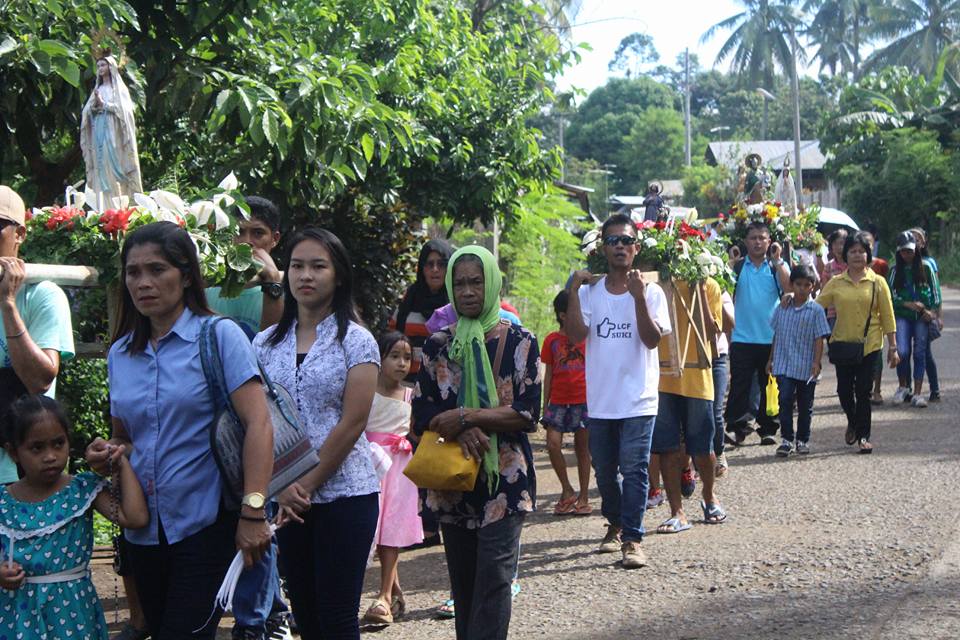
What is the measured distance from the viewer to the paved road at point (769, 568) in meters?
6.31

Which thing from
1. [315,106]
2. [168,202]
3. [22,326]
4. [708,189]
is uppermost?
[708,189]

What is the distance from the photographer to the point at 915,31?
65.1 metres

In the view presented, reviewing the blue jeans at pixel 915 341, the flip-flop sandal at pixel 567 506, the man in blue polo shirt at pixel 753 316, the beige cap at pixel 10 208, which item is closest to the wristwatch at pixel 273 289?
the beige cap at pixel 10 208

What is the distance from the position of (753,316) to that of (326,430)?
25.6ft

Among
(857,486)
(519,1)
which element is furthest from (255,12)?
(519,1)

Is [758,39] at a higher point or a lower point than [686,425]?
higher

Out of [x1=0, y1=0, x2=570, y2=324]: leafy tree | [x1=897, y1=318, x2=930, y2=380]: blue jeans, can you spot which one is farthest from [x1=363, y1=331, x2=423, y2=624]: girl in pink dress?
[x1=897, y1=318, x2=930, y2=380]: blue jeans

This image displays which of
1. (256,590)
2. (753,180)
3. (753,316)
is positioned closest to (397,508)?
(256,590)

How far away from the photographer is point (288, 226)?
1184 cm

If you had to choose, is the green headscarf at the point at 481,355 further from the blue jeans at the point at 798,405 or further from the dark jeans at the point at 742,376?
the dark jeans at the point at 742,376

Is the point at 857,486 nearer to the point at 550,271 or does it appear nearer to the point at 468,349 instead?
the point at 468,349

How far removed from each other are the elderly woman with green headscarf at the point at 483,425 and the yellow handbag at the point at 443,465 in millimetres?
26

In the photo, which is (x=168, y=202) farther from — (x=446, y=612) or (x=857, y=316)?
(x=857, y=316)

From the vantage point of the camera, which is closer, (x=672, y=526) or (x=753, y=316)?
(x=672, y=526)
